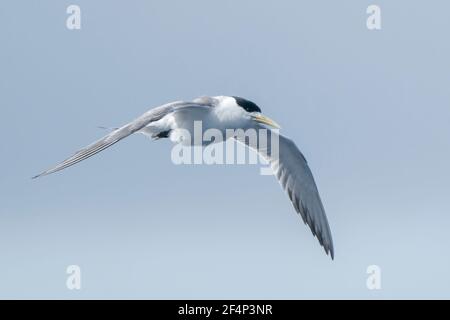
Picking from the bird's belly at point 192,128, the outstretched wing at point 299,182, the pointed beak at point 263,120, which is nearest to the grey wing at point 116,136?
the bird's belly at point 192,128

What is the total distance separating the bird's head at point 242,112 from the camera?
10.5 metres

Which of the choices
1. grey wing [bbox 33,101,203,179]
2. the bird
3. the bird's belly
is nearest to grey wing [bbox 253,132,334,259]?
the bird

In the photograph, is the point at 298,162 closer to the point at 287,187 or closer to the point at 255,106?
the point at 287,187

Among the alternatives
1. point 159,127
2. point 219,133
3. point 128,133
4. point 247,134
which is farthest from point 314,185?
point 128,133

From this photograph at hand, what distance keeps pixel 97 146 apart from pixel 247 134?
→ 11.0ft

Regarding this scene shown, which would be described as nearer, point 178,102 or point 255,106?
point 178,102

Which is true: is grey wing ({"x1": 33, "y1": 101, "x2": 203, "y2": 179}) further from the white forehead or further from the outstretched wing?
the outstretched wing

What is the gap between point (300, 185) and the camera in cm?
1172

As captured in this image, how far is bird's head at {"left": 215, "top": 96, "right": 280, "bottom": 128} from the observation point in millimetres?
10508

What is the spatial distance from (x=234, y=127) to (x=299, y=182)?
1.68m

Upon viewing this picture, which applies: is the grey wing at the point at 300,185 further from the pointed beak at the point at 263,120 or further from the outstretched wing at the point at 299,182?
the pointed beak at the point at 263,120

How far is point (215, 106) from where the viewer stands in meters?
10.5

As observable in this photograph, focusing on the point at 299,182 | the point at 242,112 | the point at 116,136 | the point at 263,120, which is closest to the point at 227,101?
the point at 242,112

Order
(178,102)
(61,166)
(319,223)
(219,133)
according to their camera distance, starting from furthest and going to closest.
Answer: (319,223)
(219,133)
(178,102)
(61,166)
